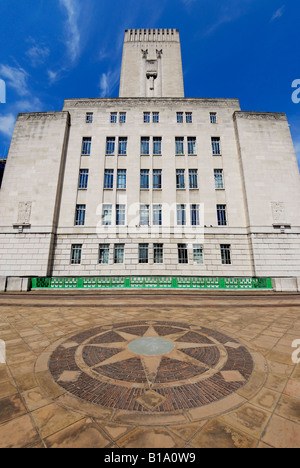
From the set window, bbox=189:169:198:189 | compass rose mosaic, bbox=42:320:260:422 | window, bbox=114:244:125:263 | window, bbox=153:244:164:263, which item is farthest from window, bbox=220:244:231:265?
compass rose mosaic, bbox=42:320:260:422

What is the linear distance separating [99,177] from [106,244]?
6999 mm

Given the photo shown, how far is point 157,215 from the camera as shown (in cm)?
1927

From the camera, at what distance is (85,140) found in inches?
837

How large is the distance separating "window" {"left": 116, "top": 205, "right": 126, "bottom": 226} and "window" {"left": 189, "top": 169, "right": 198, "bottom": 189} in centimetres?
738

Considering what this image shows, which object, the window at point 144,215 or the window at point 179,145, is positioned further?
the window at point 179,145

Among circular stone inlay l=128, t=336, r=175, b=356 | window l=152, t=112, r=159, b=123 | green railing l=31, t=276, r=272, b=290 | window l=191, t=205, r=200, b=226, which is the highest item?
window l=152, t=112, r=159, b=123

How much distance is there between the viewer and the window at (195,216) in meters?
19.1

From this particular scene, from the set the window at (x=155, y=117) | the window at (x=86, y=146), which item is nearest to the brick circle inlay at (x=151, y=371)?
the window at (x=86, y=146)

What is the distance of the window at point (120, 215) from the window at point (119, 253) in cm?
219

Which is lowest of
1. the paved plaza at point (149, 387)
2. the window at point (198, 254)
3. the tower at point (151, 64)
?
the paved plaza at point (149, 387)

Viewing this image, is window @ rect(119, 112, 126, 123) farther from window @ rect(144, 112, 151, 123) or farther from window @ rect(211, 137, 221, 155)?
window @ rect(211, 137, 221, 155)

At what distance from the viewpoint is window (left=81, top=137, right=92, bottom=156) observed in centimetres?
2090

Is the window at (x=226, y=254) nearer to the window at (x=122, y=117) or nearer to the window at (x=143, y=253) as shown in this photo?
the window at (x=143, y=253)

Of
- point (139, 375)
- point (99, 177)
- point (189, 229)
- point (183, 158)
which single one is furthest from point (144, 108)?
point (139, 375)
